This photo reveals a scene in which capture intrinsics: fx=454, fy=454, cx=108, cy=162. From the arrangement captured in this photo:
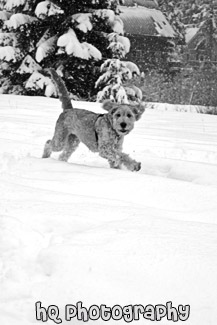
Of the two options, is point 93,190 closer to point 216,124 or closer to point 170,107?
point 216,124

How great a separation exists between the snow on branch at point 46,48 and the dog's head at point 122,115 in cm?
1177

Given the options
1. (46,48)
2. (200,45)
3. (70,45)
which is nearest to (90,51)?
(70,45)

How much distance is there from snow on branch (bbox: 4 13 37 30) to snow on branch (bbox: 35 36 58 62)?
1077 millimetres

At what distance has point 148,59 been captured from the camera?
37.0 metres

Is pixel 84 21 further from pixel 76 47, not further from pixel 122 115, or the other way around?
pixel 122 115

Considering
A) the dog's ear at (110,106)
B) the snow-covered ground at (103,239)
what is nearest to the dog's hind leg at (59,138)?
the dog's ear at (110,106)

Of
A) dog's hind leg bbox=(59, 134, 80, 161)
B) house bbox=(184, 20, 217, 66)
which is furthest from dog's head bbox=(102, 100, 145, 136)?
house bbox=(184, 20, 217, 66)

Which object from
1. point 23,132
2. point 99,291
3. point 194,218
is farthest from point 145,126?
point 99,291

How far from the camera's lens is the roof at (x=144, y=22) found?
118ft

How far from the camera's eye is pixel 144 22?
3638 centimetres

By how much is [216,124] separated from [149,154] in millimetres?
4532

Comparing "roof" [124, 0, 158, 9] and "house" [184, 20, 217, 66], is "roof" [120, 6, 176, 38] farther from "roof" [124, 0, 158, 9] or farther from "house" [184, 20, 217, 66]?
"house" [184, 20, 217, 66]

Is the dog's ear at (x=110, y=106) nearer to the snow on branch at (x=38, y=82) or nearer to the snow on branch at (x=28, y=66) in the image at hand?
the snow on branch at (x=38, y=82)

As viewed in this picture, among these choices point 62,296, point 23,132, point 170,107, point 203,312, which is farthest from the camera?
point 170,107
